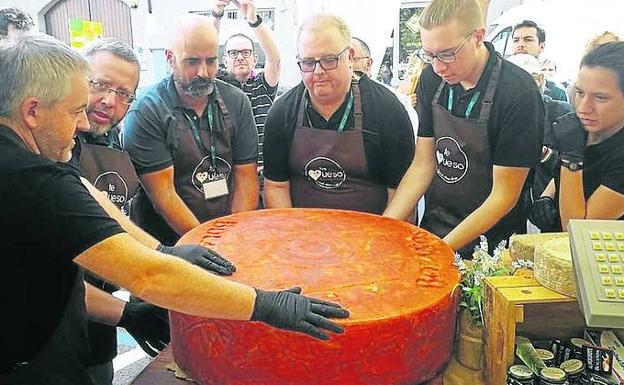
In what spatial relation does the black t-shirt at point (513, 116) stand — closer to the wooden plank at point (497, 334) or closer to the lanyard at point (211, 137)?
the wooden plank at point (497, 334)

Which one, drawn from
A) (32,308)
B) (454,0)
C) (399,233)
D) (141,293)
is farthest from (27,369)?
(454,0)

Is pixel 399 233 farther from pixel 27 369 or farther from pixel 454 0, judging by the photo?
pixel 27 369

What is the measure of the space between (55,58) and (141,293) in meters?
0.47

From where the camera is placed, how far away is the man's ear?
1.00 meters

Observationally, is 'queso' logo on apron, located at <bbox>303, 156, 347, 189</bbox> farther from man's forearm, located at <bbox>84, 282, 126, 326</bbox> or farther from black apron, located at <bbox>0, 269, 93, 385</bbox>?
black apron, located at <bbox>0, 269, 93, 385</bbox>

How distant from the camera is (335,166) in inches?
77.9

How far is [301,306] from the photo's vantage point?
3.40 feet

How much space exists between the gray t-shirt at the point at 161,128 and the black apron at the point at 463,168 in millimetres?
745

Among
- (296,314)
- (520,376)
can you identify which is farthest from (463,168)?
(296,314)

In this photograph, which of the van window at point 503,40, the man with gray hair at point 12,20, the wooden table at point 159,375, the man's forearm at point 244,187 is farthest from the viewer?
the van window at point 503,40

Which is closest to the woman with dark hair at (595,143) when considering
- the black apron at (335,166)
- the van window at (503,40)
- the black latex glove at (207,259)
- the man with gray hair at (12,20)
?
the black apron at (335,166)

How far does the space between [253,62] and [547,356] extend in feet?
8.79

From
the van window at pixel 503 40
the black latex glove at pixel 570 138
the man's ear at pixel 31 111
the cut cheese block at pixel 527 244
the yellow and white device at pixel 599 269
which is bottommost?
the cut cheese block at pixel 527 244

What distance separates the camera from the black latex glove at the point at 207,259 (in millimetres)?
1231
